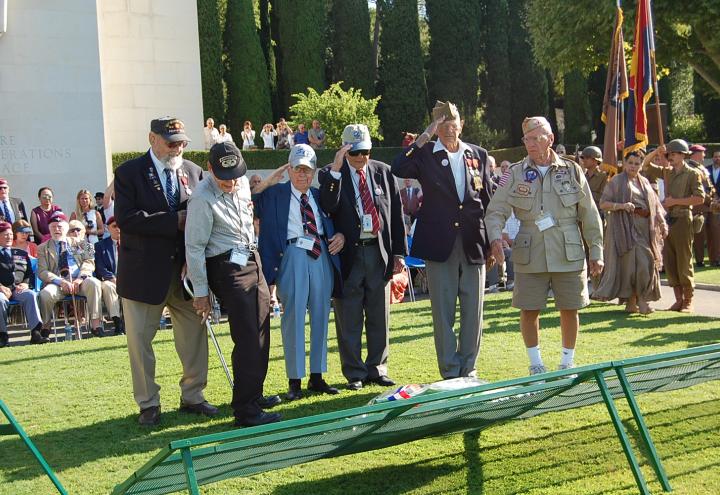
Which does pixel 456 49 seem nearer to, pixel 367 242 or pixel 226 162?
pixel 367 242

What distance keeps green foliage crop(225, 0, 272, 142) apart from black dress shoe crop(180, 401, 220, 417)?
33.5 metres

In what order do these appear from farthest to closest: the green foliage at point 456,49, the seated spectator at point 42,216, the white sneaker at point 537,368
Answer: the green foliage at point 456,49 → the seated spectator at point 42,216 → the white sneaker at point 537,368

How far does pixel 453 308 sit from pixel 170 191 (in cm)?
248

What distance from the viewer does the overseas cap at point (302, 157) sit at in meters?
7.14

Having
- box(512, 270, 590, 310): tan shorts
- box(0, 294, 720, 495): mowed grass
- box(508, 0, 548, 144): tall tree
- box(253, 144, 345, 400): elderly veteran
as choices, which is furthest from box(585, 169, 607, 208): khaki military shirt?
box(508, 0, 548, 144): tall tree

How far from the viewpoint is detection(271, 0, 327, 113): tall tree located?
41.2m

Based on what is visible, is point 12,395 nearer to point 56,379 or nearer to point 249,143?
point 56,379

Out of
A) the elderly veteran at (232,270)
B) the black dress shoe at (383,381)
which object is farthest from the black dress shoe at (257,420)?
the black dress shoe at (383,381)

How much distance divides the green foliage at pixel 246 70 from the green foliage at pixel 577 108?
15316 millimetres

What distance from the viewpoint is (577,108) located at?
143 feet

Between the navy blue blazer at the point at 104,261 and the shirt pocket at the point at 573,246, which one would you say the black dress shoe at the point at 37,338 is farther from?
the shirt pocket at the point at 573,246

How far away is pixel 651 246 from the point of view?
11062 millimetres

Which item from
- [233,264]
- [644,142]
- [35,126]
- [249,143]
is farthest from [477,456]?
[249,143]

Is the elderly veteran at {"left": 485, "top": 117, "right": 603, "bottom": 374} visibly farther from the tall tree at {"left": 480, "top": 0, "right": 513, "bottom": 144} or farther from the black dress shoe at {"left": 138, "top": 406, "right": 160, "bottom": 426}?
the tall tree at {"left": 480, "top": 0, "right": 513, "bottom": 144}
